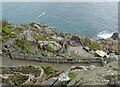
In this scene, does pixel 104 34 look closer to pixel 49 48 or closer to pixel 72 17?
pixel 72 17

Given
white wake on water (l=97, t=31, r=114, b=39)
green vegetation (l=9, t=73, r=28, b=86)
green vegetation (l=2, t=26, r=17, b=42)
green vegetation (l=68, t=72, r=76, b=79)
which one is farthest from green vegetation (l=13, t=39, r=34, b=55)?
white wake on water (l=97, t=31, r=114, b=39)

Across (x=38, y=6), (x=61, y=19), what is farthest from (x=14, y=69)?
(x=38, y=6)

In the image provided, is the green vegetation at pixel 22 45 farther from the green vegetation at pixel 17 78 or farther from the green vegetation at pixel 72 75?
the green vegetation at pixel 72 75

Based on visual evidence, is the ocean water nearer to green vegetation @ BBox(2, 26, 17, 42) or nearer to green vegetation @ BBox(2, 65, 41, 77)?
green vegetation @ BBox(2, 26, 17, 42)

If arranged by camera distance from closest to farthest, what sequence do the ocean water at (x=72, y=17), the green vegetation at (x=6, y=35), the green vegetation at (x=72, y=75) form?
1. the green vegetation at (x=72, y=75)
2. the green vegetation at (x=6, y=35)
3. the ocean water at (x=72, y=17)

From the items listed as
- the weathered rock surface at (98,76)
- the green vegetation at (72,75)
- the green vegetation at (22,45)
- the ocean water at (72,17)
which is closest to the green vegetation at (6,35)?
the green vegetation at (22,45)

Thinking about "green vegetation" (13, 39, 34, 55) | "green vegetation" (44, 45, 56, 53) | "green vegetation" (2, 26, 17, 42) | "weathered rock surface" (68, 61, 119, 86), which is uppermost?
"weathered rock surface" (68, 61, 119, 86)

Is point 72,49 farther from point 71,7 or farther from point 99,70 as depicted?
point 71,7

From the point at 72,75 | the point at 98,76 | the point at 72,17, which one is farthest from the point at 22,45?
the point at 72,17

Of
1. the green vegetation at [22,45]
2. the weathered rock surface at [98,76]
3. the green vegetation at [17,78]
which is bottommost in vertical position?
the green vegetation at [22,45]
